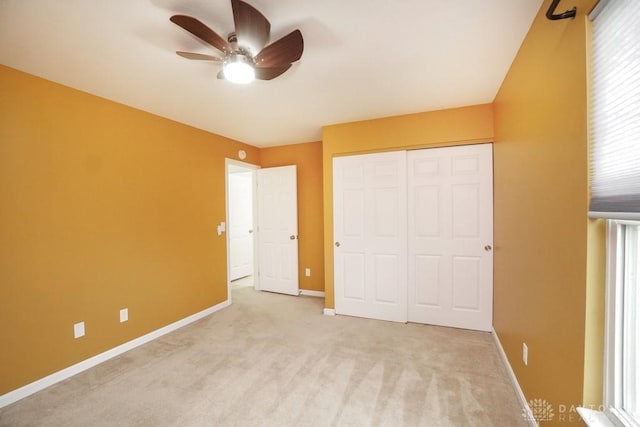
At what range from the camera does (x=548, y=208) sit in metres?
1.28

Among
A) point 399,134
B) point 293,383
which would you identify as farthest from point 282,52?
point 293,383

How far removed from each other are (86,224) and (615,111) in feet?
11.1

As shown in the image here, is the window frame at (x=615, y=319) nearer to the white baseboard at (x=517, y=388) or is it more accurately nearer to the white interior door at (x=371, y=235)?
the white baseboard at (x=517, y=388)

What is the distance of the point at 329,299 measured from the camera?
129 inches

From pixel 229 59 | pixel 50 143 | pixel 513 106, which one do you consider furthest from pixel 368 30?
pixel 50 143

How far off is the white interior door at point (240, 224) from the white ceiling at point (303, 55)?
8.19ft

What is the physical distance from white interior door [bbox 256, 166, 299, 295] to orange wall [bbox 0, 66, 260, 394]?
117cm

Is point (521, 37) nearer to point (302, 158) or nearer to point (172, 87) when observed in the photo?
point (172, 87)

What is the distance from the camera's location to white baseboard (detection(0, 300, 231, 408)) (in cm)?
179

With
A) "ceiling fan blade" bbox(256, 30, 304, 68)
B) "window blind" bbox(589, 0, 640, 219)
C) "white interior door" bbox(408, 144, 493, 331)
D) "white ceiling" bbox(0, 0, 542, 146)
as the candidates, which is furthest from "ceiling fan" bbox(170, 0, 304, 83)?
"white interior door" bbox(408, 144, 493, 331)

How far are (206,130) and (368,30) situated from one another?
8.58 feet

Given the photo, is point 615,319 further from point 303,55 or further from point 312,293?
point 312,293

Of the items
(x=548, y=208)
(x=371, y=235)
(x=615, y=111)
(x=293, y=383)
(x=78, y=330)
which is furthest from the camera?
(x=371, y=235)

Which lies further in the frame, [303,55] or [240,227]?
[240,227]
